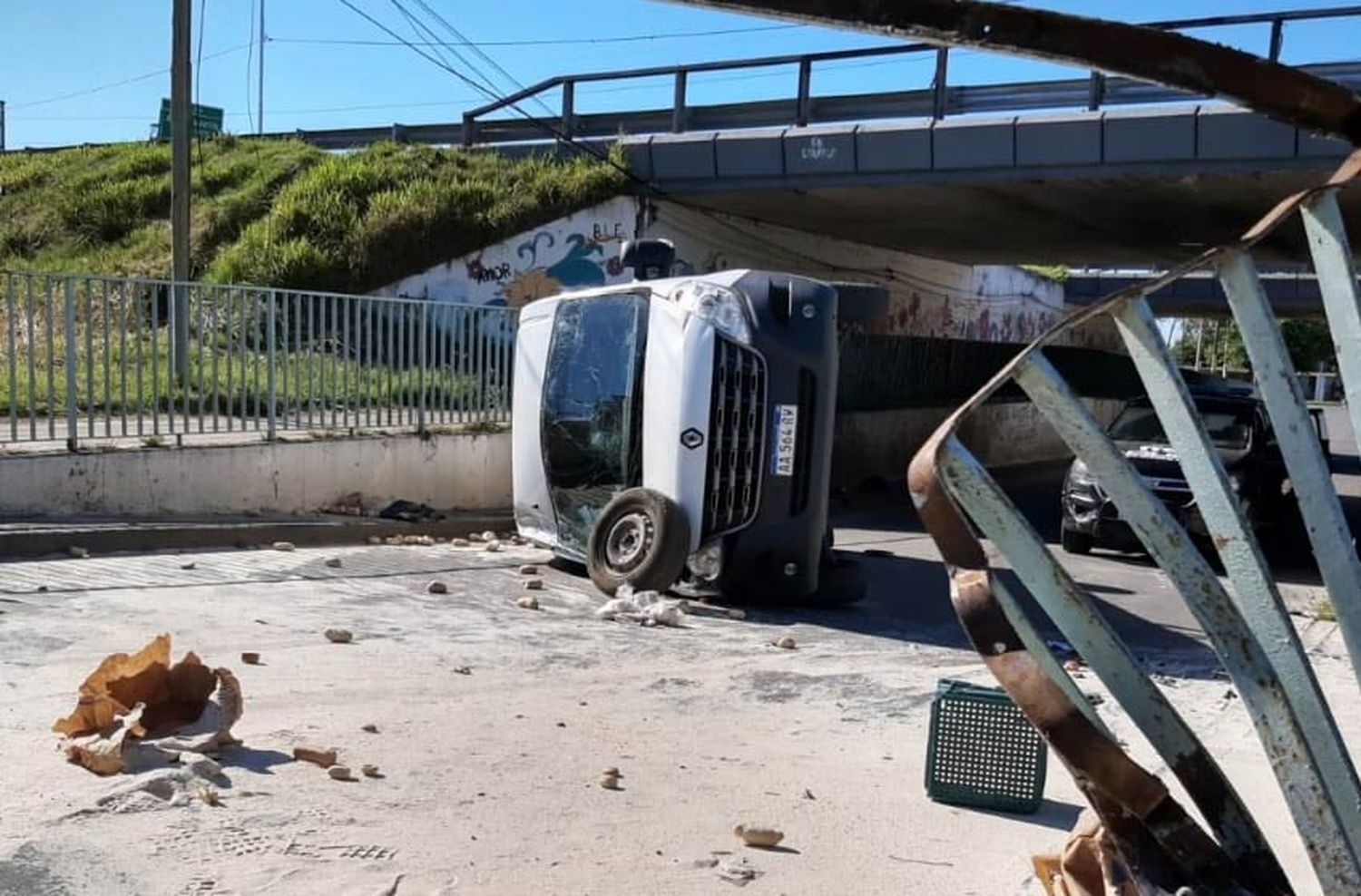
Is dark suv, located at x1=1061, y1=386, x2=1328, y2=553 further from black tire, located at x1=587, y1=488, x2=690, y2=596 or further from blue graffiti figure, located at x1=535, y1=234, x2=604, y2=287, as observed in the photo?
blue graffiti figure, located at x1=535, y1=234, x2=604, y2=287

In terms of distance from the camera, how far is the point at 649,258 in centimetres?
1173

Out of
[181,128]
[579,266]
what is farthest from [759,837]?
[579,266]

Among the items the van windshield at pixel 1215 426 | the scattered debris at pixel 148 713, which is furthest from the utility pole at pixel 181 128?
the van windshield at pixel 1215 426

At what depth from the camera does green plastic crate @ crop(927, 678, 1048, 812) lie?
5.14 metres

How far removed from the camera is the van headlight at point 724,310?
9.30 meters

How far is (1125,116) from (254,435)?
34.8 feet

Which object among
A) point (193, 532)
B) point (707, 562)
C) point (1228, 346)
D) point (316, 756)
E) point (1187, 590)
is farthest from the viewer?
point (1228, 346)

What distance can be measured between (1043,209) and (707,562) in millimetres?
11743

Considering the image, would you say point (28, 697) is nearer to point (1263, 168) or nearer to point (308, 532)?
point (308, 532)

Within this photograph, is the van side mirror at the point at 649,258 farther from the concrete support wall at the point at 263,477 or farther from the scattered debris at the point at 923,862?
the scattered debris at the point at 923,862

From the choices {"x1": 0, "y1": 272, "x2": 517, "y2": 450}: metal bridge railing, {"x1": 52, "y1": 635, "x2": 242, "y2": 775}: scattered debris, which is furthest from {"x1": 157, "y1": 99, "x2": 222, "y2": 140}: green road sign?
{"x1": 52, "y1": 635, "x2": 242, "y2": 775}: scattered debris

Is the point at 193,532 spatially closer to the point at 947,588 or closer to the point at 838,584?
the point at 838,584

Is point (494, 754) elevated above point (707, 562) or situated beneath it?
situated beneath

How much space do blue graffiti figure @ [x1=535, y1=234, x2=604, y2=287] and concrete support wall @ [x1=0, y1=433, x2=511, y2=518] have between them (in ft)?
16.7
